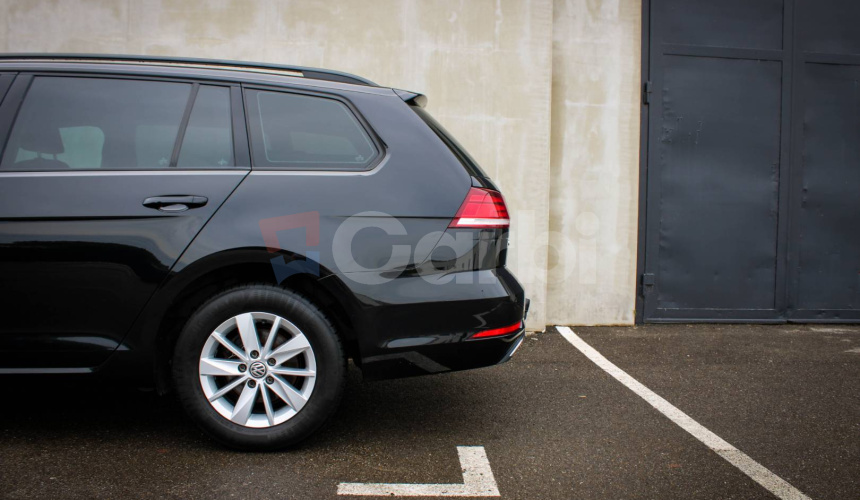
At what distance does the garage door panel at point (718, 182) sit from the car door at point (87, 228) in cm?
465

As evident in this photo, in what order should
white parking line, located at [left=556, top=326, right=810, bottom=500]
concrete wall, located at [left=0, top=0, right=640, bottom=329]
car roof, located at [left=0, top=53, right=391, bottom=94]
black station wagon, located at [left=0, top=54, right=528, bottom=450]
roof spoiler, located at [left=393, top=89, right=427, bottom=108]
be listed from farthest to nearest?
concrete wall, located at [left=0, top=0, right=640, bottom=329], roof spoiler, located at [left=393, top=89, right=427, bottom=108], car roof, located at [left=0, top=53, right=391, bottom=94], black station wagon, located at [left=0, top=54, right=528, bottom=450], white parking line, located at [left=556, top=326, right=810, bottom=500]

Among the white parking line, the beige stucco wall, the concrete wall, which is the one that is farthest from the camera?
the beige stucco wall

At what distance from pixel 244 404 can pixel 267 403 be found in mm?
101

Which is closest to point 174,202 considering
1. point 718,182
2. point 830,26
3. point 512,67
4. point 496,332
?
point 496,332

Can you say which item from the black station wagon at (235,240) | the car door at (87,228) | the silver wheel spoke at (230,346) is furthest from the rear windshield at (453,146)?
the silver wheel spoke at (230,346)

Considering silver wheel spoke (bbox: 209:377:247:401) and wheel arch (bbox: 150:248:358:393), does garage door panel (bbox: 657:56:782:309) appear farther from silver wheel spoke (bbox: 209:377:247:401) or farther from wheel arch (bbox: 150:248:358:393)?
silver wheel spoke (bbox: 209:377:247:401)

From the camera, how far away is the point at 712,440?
2943 millimetres

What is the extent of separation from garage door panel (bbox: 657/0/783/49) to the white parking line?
3469mm

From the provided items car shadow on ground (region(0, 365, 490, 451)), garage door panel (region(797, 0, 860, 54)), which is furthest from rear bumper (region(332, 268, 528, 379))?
garage door panel (region(797, 0, 860, 54))

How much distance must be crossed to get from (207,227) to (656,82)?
485cm

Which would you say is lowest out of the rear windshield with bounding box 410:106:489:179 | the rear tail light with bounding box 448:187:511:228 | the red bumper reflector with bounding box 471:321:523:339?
the red bumper reflector with bounding box 471:321:523:339

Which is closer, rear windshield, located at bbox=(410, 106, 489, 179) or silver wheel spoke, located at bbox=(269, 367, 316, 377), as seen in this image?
silver wheel spoke, located at bbox=(269, 367, 316, 377)

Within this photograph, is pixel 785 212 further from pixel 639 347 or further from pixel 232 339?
pixel 232 339

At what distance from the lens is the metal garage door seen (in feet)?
19.4
